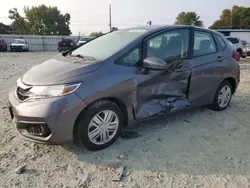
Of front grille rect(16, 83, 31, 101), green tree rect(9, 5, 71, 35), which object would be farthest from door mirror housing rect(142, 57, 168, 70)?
green tree rect(9, 5, 71, 35)

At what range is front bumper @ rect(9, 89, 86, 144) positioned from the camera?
2.73 metres

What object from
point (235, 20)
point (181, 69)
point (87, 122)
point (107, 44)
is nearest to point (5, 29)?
point (235, 20)

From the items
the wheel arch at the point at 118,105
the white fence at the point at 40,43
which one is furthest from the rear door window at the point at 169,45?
the white fence at the point at 40,43

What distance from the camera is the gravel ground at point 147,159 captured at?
2600mm

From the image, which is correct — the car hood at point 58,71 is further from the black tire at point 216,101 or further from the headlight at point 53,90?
the black tire at point 216,101

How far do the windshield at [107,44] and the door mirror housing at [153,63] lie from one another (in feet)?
1.25

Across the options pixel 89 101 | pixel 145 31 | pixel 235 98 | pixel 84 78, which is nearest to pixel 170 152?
pixel 89 101

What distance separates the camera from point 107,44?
3.69 m

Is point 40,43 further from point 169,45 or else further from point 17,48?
point 169,45

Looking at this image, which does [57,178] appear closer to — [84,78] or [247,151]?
[84,78]

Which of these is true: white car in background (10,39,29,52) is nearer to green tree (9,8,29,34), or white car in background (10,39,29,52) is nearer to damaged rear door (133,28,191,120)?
damaged rear door (133,28,191,120)

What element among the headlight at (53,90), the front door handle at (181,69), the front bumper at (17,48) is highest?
the front door handle at (181,69)

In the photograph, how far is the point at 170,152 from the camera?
3.16 m

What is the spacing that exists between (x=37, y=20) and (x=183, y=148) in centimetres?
6400
